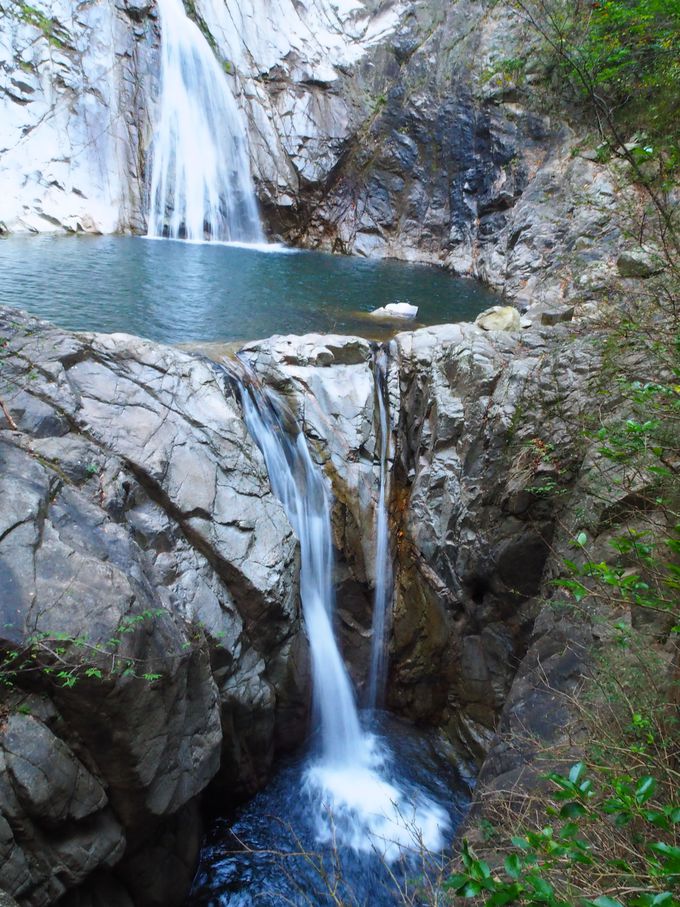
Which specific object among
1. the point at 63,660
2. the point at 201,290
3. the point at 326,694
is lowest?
the point at 326,694

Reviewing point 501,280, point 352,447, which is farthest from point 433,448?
point 501,280

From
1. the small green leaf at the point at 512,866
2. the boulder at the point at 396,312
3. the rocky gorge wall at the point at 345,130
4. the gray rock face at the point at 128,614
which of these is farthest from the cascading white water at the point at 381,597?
the rocky gorge wall at the point at 345,130

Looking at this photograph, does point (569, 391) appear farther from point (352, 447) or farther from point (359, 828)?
point (359, 828)

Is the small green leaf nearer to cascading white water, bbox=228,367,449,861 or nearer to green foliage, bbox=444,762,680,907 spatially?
green foliage, bbox=444,762,680,907

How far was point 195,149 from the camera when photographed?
18656 millimetres

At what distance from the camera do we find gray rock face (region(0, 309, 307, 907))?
10.0 feet

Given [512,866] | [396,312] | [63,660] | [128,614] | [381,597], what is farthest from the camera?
[396,312]

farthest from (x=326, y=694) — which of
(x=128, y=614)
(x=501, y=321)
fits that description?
(x=501, y=321)

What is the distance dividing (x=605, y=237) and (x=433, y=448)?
26.0 ft

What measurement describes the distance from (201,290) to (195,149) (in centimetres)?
1067

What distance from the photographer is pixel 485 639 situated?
615 cm

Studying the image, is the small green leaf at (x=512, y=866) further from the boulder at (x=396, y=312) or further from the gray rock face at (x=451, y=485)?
the boulder at (x=396, y=312)

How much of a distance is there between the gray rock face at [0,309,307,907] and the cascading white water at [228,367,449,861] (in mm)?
494

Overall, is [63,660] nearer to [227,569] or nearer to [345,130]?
[227,569]
